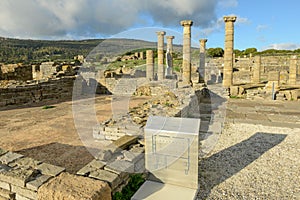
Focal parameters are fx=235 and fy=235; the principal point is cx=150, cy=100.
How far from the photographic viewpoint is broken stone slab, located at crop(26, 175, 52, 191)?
2.73m

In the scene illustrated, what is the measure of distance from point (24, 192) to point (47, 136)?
133 inches

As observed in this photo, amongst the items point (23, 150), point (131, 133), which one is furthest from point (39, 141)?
point (131, 133)

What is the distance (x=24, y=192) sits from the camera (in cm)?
284

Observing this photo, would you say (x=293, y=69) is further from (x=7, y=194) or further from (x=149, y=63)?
(x=7, y=194)

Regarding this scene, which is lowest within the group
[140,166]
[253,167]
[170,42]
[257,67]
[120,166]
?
[253,167]

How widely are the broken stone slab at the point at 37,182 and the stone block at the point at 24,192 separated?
0.06m

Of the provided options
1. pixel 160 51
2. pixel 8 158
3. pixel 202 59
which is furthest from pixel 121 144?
pixel 202 59

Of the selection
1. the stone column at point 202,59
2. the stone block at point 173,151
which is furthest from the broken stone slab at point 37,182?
the stone column at point 202,59

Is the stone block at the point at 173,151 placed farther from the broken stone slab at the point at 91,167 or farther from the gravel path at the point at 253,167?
the broken stone slab at the point at 91,167

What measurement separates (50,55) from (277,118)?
3131 cm

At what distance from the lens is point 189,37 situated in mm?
15797

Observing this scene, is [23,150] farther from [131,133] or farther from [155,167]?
[155,167]

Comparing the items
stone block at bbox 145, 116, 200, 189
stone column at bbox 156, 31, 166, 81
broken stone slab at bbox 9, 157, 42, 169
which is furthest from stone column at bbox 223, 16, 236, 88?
broken stone slab at bbox 9, 157, 42, 169

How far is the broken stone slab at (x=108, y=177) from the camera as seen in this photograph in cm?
295
